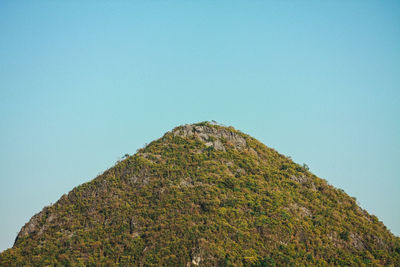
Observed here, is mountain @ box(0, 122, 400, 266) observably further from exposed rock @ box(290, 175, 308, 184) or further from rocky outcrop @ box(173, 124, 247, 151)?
rocky outcrop @ box(173, 124, 247, 151)

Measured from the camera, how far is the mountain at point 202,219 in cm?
5734

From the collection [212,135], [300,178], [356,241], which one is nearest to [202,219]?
[212,135]

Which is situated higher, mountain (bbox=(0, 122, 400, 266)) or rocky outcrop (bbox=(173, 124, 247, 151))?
rocky outcrop (bbox=(173, 124, 247, 151))

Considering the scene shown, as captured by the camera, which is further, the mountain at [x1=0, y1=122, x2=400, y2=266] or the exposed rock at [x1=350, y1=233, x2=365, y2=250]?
the exposed rock at [x1=350, y1=233, x2=365, y2=250]

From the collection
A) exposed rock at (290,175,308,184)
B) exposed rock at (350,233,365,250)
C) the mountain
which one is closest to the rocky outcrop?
the mountain

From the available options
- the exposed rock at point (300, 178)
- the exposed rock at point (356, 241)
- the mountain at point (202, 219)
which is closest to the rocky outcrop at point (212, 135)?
the mountain at point (202, 219)

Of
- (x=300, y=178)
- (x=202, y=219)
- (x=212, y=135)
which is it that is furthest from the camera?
(x=212, y=135)

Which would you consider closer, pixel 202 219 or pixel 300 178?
pixel 202 219

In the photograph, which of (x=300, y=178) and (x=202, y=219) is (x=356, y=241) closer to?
(x=300, y=178)

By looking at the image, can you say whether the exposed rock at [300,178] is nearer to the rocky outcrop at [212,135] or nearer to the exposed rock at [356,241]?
the rocky outcrop at [212,135]

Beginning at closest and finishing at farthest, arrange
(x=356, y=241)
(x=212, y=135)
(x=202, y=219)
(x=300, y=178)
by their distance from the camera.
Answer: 1. (x=202, y=219)
2. (x=356, y=241)
3. (x=300, y=178)
4. (x=212, y=135)

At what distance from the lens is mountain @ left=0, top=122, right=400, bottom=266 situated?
57.3 meters

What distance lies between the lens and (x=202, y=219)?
200 feet

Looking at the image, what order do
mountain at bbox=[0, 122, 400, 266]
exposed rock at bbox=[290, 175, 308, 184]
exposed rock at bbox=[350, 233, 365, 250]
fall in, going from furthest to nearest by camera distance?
exposed rock at bbox=[290, 175, 308, 184] < exposed rock at bbox=[350, 233, 365, 250] < mountain at bbox=[0, 122, 400, 266]
